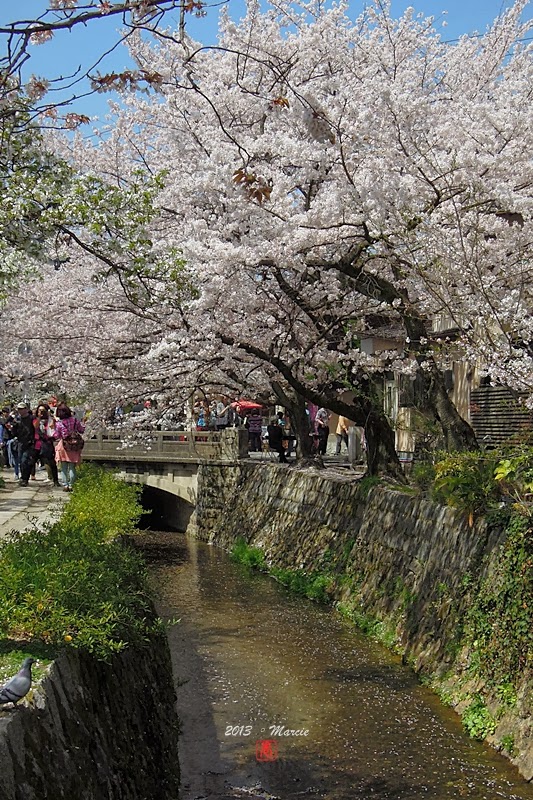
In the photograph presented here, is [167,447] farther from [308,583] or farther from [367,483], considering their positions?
[367,483]

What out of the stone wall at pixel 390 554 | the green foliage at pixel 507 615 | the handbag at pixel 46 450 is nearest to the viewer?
the green foliage at pixel 507 615

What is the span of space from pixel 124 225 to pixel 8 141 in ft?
4.44

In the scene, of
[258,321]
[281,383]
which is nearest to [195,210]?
[258,321]

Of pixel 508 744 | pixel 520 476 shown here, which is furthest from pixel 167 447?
pixel 508 744

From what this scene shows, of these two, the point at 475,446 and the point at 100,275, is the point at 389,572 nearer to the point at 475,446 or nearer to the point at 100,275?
the point at 475,446

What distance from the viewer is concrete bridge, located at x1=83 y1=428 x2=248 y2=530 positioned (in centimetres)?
2662

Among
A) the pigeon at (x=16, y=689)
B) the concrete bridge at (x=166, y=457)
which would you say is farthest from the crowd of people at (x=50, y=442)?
the pigeon at (x=16, y=689)

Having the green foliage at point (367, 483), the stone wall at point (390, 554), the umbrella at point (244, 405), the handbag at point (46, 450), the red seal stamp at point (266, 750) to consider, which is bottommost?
the red seal stamp at point (266, 750)

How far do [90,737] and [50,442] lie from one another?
15.1 metres

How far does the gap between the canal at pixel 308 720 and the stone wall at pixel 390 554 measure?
41 cm

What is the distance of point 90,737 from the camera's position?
5.06 m

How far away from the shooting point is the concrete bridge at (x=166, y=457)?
2662 cm

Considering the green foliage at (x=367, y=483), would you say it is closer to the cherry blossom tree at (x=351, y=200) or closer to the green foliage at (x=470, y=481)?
the cherry blossom tree at (x=351, y=200)

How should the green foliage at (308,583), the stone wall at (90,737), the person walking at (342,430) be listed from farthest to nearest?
1. the person walking at (342,430)
2. the green foliage at (308,583)
3. the stone wall at (90,737)
